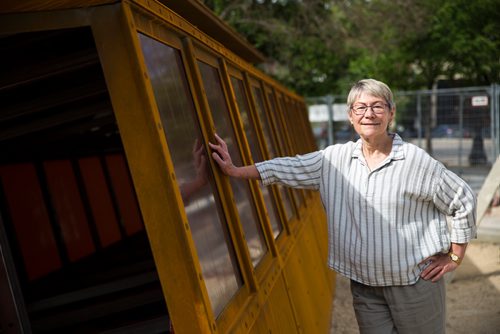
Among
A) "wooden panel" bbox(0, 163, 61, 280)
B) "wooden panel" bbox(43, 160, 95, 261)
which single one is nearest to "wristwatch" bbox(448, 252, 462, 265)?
"wooden panel" bbox(0, 163, 61, 280)

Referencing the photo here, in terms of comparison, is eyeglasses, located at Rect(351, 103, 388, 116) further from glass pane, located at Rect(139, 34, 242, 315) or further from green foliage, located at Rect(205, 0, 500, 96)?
green foliage, located at Rect(205, 0, 500, 96)

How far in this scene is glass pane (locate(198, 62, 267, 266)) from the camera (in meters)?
3.42

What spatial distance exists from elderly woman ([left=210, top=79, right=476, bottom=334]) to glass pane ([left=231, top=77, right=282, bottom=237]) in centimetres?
151

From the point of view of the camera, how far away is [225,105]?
380 cm

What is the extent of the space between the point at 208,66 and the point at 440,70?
18828 millimetres

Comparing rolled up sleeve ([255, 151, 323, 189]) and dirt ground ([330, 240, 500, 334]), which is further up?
rolled up sleeve ([255, 151, 323, 189])

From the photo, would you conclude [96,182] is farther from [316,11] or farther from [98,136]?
[316,11]

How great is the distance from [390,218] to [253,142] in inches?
81.2

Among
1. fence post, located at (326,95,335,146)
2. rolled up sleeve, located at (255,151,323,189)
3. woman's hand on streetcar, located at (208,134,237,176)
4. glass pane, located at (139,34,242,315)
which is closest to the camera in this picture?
glass pane, located at (139,34,242,315)

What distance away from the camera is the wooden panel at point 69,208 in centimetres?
759

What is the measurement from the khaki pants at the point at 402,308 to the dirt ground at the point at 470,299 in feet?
8.45

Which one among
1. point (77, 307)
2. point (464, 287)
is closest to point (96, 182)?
point (77, 307)

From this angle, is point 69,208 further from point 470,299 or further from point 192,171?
point 192,171

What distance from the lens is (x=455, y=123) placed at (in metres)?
15.6
